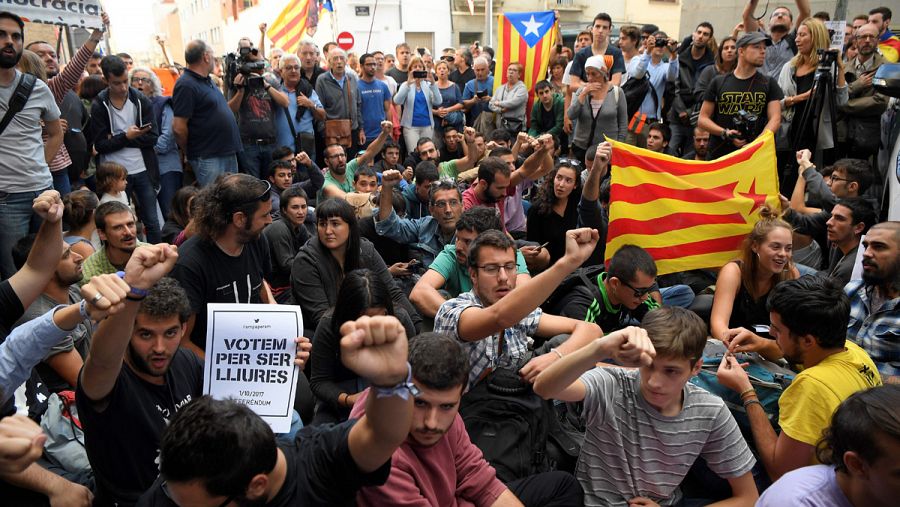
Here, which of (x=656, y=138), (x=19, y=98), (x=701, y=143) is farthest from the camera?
(x=656, y=138)

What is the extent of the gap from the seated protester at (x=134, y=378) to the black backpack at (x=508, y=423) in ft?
4.25

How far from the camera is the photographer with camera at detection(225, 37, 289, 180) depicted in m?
7.51

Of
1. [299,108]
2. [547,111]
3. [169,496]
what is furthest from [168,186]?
[169,496]

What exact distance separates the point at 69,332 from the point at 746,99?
252 inches

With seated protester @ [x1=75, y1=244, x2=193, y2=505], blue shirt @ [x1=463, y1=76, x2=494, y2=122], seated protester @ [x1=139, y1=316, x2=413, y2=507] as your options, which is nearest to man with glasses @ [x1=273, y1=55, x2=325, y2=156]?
blue shirt @ [x1=463, y1=76, x2=494, y2=122]

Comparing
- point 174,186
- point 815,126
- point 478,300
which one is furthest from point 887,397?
point 174,186

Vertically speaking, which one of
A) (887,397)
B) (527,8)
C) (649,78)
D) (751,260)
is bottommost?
(751,260)

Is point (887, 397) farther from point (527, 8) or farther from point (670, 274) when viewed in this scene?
point (527, 8)

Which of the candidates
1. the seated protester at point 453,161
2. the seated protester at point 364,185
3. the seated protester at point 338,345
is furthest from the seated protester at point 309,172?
the seated protester at point 338,345

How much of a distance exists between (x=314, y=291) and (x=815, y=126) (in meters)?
5.51

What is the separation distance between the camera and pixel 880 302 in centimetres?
362

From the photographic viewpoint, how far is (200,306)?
367 centimetres

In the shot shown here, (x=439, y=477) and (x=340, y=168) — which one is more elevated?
(x=340, y=168)

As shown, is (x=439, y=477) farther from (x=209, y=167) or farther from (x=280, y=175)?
(x=209, y=167)
